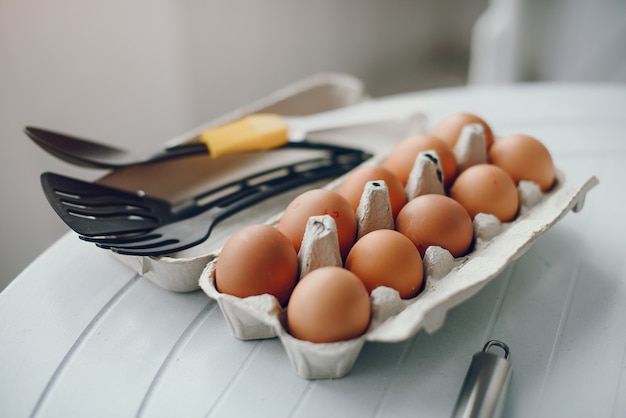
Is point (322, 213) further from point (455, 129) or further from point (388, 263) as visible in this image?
point (455, 129)

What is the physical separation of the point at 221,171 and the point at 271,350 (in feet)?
1.14

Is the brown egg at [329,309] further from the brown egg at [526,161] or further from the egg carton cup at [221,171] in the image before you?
the brown egg at [526,161]

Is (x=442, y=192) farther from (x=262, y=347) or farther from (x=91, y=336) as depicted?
(x=91, y=336)

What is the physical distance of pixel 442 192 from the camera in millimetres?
597

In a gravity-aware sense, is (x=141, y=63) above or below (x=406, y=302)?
above

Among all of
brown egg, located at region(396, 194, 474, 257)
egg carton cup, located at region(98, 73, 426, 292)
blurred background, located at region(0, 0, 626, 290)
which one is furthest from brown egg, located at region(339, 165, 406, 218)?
blurred background, located at region(0, 0, 626, 290)

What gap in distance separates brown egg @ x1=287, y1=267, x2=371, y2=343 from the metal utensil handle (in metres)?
0.09

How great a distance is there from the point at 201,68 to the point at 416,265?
3.13ft

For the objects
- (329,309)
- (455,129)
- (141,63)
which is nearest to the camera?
(329,309)

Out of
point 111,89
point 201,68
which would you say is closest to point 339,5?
point 201,68

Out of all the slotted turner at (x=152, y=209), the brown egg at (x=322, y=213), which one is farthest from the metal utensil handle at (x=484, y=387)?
the slotted turner at (x=152, y=209)

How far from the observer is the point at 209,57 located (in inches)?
51.7

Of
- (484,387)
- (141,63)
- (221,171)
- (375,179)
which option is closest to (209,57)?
(141,63)

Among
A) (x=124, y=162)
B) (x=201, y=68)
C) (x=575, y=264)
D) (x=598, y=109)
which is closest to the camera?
(x=575, y=264)
